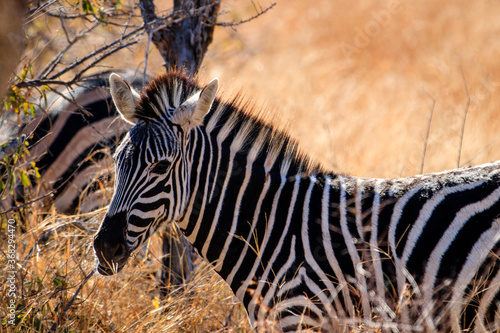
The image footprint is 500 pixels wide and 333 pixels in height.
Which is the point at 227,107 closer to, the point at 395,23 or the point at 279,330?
the point at 279,330

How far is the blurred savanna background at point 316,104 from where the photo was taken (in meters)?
→ 3.78

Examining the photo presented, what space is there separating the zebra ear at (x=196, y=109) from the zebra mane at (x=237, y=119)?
14 centimetres

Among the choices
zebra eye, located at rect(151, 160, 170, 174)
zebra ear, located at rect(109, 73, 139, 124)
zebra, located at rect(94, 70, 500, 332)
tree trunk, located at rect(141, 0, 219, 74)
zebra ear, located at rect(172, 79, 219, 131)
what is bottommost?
zebra, located at rect(94, 70, 500, 332)

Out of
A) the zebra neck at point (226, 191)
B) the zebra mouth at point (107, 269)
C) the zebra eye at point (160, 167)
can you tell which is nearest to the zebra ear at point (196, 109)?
the zebra neck at point (226, 191)

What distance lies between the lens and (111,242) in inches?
121

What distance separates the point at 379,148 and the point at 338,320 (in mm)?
6053

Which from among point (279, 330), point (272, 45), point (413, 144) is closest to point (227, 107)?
point (279, 330)

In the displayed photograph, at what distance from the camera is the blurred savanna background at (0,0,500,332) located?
12.4 feet

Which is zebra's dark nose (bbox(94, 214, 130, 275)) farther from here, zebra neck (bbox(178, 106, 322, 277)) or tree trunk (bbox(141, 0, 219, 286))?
tree trunk (bbox(141, 0, 219, 286))

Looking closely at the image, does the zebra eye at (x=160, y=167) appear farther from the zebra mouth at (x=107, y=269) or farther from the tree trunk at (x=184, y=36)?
the tree trunk at (x=184, y=36)

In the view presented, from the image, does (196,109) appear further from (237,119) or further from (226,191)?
(226,191)

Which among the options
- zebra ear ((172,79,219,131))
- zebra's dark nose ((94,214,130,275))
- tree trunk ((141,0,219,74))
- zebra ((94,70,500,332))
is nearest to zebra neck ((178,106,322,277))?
zebra ((94,70,500,332))

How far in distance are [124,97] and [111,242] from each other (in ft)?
3.12

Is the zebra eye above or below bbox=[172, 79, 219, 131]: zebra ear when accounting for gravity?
below
